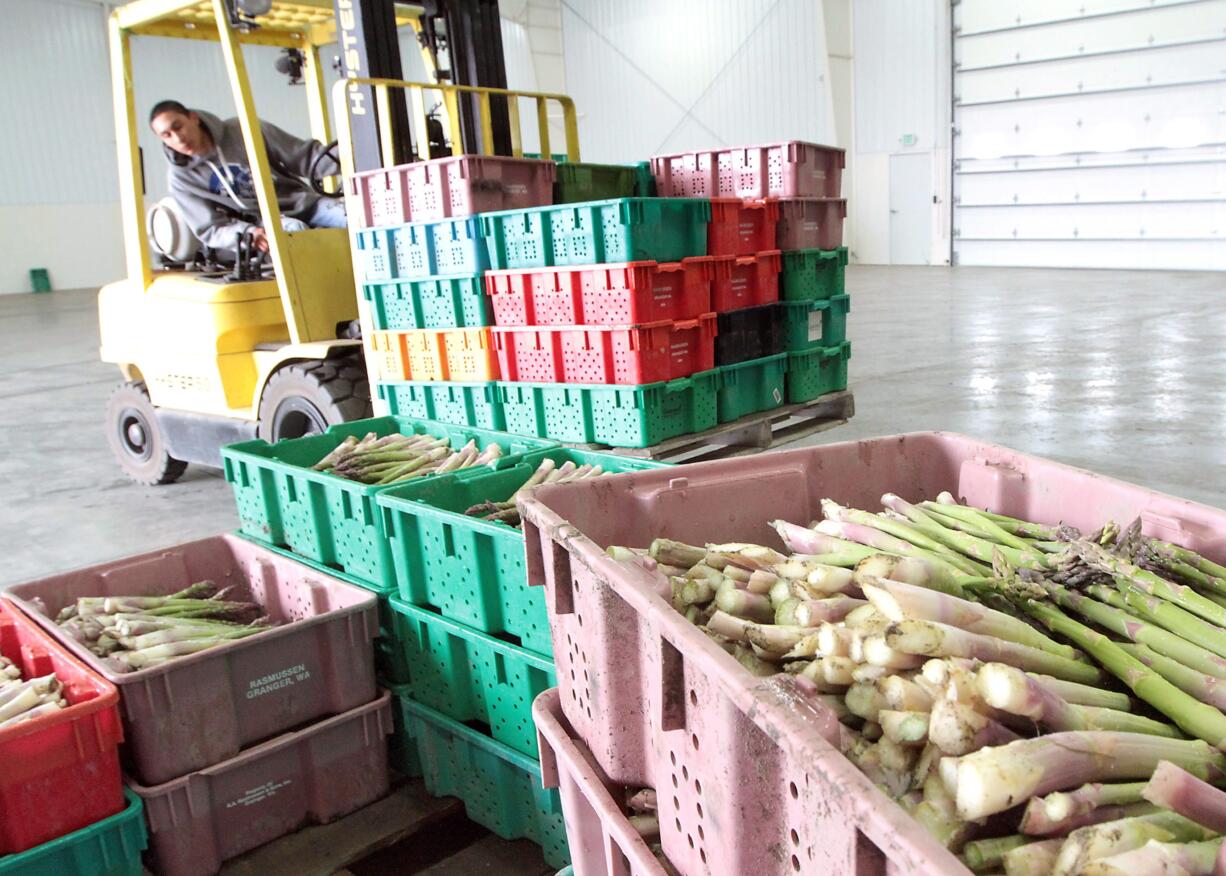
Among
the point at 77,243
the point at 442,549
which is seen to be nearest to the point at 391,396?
the point at 442,549

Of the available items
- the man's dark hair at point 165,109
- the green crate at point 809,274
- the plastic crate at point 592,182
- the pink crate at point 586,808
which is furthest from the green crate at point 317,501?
the man's dark hair at point 165,109

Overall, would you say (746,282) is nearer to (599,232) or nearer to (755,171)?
(755,171)

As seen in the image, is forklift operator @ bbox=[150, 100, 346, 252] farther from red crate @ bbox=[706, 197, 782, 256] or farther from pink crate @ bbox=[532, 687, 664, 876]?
pink crate @ bbox=[532, 687, 664, 876]

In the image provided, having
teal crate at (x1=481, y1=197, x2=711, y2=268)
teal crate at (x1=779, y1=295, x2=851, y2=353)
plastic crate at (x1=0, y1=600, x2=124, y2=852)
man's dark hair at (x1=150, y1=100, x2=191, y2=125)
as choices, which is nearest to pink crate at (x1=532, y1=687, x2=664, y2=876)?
plastic crate at (x1=0, y1=600, x2=124, y2=852)

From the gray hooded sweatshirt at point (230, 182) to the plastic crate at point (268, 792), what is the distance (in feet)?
13.8

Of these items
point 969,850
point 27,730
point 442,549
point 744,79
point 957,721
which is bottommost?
point 27,730

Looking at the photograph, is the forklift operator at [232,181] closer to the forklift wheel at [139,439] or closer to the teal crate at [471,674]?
the forklift wheel at [139,439]

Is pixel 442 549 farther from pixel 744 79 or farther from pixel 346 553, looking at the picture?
pixel 744 79

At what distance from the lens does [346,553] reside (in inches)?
149

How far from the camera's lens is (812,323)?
5527 millimetres

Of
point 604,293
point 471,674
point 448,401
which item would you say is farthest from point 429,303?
point 471,674

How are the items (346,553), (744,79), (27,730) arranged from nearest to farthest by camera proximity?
1. (27,730)
2. (346,553)
3. (744,79)

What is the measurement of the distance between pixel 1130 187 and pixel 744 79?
8.51 metres

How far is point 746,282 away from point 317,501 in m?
2.53
